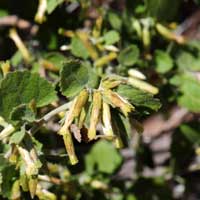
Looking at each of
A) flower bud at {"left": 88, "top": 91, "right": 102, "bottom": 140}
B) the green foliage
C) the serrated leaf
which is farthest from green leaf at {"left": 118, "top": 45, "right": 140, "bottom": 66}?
flower bud at {"left": 88, "top": 91, "right": 102, "bottom": 140}

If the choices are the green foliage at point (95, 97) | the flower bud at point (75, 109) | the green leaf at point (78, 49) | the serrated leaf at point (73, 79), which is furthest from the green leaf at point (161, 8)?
the flower bud at point (75, 109)

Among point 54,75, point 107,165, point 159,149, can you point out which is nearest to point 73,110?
point 54,75

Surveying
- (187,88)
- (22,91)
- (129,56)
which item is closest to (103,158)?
(187,88)

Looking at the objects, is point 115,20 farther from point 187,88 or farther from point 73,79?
point 73,79

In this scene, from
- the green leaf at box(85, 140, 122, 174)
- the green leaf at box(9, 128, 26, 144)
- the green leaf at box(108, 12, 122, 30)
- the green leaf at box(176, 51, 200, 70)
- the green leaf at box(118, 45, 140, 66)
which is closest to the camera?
the green leaf at box(9, 128, 26, 144)

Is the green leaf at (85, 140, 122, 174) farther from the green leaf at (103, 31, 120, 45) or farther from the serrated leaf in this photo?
the serrated leaf

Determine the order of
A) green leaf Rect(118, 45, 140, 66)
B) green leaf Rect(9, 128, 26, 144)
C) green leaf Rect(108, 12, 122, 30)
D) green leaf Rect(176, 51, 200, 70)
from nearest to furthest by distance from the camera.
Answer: green leaf Rect(9, 128, 26, 144) < green leaf Rect(118, 45, 140, 66) < green leaf Rect(108, 12, 122, 30) < green leaf Rect(176, 51, 200, 70)
